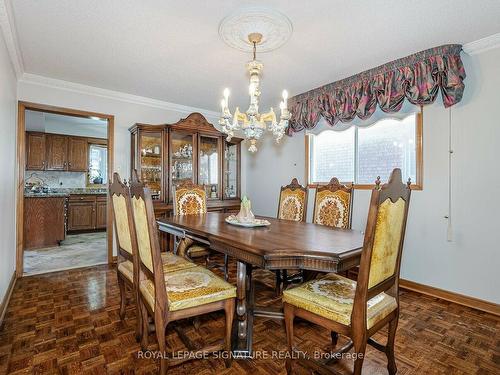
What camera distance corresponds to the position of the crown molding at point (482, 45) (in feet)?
7.39

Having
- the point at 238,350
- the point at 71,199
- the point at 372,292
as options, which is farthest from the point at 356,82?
the point at 71,199

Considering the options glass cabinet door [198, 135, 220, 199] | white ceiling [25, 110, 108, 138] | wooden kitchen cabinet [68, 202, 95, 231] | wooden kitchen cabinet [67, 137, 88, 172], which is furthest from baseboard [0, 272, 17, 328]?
wooden kitchen cabinet [67, 137, 88, 172]

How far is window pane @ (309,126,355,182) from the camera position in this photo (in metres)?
3.47

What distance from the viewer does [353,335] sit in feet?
3.98

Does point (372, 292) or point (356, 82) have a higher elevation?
point (356, 82)

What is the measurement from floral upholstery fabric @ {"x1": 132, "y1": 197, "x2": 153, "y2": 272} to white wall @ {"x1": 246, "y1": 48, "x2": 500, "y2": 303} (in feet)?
8.53

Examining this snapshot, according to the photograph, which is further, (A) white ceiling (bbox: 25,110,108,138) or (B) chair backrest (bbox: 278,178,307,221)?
(A) white ceiling (bbox: 25,110,108,138)

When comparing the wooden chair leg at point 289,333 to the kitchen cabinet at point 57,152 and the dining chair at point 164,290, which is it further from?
the kitchen cabinet at point 57,152

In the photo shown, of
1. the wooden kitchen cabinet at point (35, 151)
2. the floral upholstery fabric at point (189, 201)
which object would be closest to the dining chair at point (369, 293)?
the floral upholstery fabric at point (189, 201)

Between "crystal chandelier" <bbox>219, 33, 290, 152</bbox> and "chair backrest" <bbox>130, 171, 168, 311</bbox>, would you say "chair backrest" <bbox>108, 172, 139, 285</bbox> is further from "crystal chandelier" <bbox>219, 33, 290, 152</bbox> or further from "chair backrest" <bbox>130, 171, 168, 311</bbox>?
"crystal chandelier" <bbox>219, 33, 290, 152</bbox>

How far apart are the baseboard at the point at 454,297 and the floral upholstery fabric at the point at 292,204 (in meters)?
1.33

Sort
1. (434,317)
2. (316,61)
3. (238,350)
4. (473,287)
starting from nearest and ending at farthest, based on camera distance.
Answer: (238,350) → (434,317) → (473,287) → (316,61)

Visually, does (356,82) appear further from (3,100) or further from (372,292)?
(3,100)

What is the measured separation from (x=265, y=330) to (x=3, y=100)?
277 centimetres
